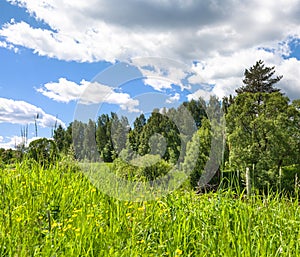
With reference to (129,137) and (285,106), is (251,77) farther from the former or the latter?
(129,137)

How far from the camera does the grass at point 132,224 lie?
281 centimetres

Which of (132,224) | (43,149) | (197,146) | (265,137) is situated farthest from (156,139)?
(265,137)

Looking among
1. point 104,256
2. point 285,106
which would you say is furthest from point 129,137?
point 285,106

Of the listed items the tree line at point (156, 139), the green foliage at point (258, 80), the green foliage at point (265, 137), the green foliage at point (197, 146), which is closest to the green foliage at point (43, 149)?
the tree line at point (156, 139)

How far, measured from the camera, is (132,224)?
11.4 feet

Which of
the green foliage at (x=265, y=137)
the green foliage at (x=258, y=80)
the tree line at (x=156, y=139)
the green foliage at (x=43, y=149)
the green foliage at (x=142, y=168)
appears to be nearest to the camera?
the tree line at (x=156, y=139)

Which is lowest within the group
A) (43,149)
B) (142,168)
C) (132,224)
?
(132,224)

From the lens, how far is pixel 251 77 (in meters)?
43.9

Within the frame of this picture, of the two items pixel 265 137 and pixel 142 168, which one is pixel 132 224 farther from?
pixel 265 137

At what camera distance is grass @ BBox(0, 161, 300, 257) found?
2809 millimetres

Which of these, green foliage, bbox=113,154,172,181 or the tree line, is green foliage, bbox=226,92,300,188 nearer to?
A: the tree line

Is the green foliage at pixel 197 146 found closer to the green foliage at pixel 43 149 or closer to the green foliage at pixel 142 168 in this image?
the green foliage at pixel 142 168

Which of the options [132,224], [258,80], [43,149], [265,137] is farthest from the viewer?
[258,80]

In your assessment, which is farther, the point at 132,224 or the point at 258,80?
the point at 258,80
